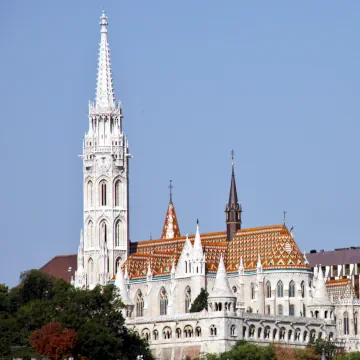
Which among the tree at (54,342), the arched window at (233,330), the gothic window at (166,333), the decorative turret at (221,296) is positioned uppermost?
the decorative turret at (221,296)

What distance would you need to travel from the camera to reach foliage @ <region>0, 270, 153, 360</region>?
6732 inches

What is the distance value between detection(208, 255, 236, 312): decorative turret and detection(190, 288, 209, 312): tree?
18.6ft

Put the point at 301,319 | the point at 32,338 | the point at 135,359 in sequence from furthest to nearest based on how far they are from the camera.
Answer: the point at 301,319, the point at 135,359, the point at 32,338

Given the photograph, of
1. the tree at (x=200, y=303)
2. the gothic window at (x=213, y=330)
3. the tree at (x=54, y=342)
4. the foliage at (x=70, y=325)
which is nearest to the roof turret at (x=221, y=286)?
the gothic window at (x=213, y=330)

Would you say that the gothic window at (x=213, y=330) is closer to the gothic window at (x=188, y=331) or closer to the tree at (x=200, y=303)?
the gothic window at (x=188, y=331)

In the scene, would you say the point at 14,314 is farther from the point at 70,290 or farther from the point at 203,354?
the point at 203,354

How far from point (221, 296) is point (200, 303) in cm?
822

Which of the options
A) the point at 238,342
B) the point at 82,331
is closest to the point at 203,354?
the point at 238,342

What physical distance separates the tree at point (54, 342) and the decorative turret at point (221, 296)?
22235 mm

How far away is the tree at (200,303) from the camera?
196 meters

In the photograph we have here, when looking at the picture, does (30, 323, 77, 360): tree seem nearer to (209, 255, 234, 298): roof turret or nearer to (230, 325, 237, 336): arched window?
(230, 325, 237, 336): arched window

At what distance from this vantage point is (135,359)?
183 m

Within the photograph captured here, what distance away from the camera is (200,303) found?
197000 mm

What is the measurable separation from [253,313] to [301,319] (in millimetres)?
6474
